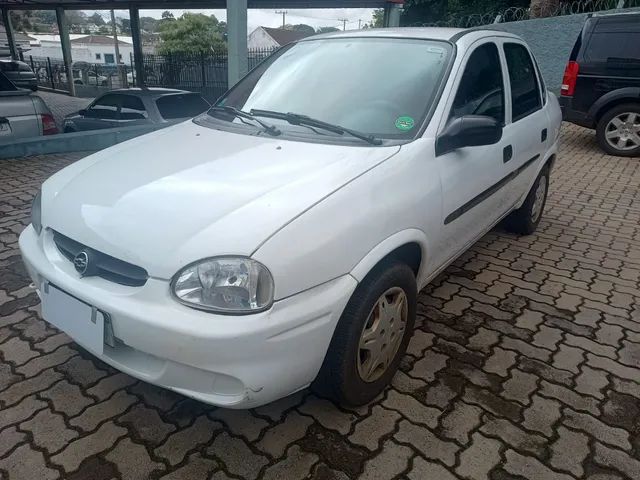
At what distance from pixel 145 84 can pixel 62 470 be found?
62.5 feet

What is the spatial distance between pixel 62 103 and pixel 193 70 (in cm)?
546

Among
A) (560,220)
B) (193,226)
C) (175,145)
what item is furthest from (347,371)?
(560,220)

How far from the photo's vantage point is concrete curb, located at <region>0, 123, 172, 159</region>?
6.32 m

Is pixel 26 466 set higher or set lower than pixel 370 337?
lower

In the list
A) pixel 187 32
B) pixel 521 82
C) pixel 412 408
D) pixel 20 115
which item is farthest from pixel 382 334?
pixel 187 32

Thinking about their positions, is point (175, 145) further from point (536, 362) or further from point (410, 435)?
point (536, 362)

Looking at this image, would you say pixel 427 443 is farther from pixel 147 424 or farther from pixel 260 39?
pixel 260 39

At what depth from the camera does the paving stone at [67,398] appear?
2.21 meters

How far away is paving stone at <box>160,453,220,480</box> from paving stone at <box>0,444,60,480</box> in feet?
1.46

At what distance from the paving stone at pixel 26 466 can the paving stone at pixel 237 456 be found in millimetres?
606

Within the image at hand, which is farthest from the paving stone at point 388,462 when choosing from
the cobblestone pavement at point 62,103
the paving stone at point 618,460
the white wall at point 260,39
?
the white wall at point 260,39

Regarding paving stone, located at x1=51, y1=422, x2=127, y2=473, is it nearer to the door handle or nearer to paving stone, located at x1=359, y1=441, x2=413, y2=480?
paving stone, located at x1=359, y1=441, x2=413, y2=480

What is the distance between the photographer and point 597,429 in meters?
2.21

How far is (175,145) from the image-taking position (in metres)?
2.56
